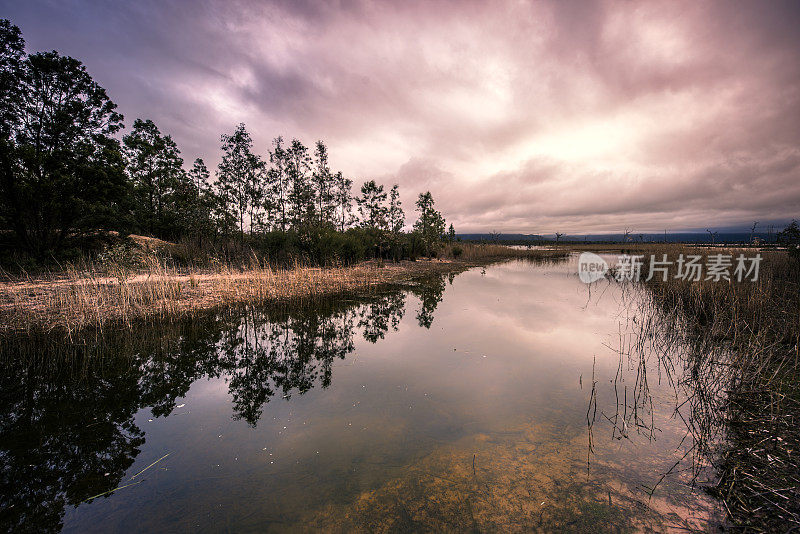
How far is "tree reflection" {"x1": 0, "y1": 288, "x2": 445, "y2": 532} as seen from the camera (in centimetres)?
338

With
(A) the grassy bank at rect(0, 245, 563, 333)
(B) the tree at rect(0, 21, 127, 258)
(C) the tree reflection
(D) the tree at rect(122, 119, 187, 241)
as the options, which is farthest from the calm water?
(D) the tree at rect(122, 119, 187, 241)

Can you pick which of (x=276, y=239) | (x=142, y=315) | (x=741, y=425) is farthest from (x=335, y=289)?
(x=741, y=425)

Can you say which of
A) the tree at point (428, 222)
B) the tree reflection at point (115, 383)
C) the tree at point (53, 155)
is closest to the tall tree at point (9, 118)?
the tree at point (53, 155)

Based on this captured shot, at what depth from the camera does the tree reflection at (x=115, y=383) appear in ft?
11.1

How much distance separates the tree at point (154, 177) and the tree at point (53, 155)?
8.74 meters

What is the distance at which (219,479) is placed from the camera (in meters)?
3.45

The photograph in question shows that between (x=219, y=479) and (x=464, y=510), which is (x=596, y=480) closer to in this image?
(x=464, y=510)

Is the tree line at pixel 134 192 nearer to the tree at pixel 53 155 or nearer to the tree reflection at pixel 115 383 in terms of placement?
the tree at pixel 53 155

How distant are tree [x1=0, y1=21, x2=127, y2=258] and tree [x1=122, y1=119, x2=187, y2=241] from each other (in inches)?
344

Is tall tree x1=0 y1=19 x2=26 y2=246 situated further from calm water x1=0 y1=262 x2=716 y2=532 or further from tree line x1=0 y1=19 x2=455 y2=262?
calm water x1=0 y1=262 x2=716 y2=532

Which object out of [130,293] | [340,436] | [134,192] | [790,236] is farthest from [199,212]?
[790,236]

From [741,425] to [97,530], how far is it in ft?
26.3

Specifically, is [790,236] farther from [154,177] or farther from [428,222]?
[154,177]

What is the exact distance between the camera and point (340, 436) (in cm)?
426
